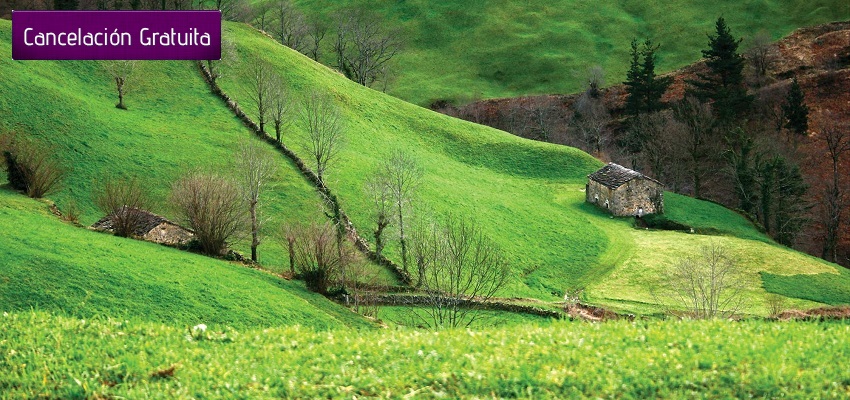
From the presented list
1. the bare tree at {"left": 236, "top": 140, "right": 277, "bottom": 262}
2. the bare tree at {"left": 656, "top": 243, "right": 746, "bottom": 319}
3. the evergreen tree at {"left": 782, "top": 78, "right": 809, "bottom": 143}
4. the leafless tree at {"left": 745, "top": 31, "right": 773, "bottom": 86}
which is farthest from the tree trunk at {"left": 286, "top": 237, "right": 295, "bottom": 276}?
the leafless tree at {"left": 745, "top": 31, "right": 773, "bottom": 86}

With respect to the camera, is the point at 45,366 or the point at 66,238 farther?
the point at 66,238

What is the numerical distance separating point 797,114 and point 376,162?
244ft

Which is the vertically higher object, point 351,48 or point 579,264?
point 351,48

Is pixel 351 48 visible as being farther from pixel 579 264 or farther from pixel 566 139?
pixel 579 264

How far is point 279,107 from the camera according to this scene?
8431 cm

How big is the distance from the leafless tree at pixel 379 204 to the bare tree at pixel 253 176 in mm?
9134

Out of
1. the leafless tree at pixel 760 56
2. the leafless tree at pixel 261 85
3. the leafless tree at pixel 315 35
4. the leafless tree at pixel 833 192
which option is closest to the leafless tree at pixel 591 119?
the leafless tree at pixel 760 56

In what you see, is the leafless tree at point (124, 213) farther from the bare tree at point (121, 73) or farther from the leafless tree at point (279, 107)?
the bare tree at point (121, 73)

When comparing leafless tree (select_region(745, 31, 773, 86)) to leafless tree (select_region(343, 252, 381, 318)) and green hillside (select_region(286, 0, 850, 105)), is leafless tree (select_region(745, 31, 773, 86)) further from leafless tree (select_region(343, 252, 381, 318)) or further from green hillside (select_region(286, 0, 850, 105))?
leafless tree (select_region(343, 252, 381, 318))

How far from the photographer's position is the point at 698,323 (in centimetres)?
1858

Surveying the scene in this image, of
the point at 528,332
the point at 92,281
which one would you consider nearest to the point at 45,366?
the point at 528,332

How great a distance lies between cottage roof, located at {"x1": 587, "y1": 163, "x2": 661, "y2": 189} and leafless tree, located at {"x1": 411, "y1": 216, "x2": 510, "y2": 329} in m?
22.5

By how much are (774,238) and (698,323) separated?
8836 centimetres

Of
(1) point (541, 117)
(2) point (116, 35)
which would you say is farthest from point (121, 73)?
(1) point (541, 117)
